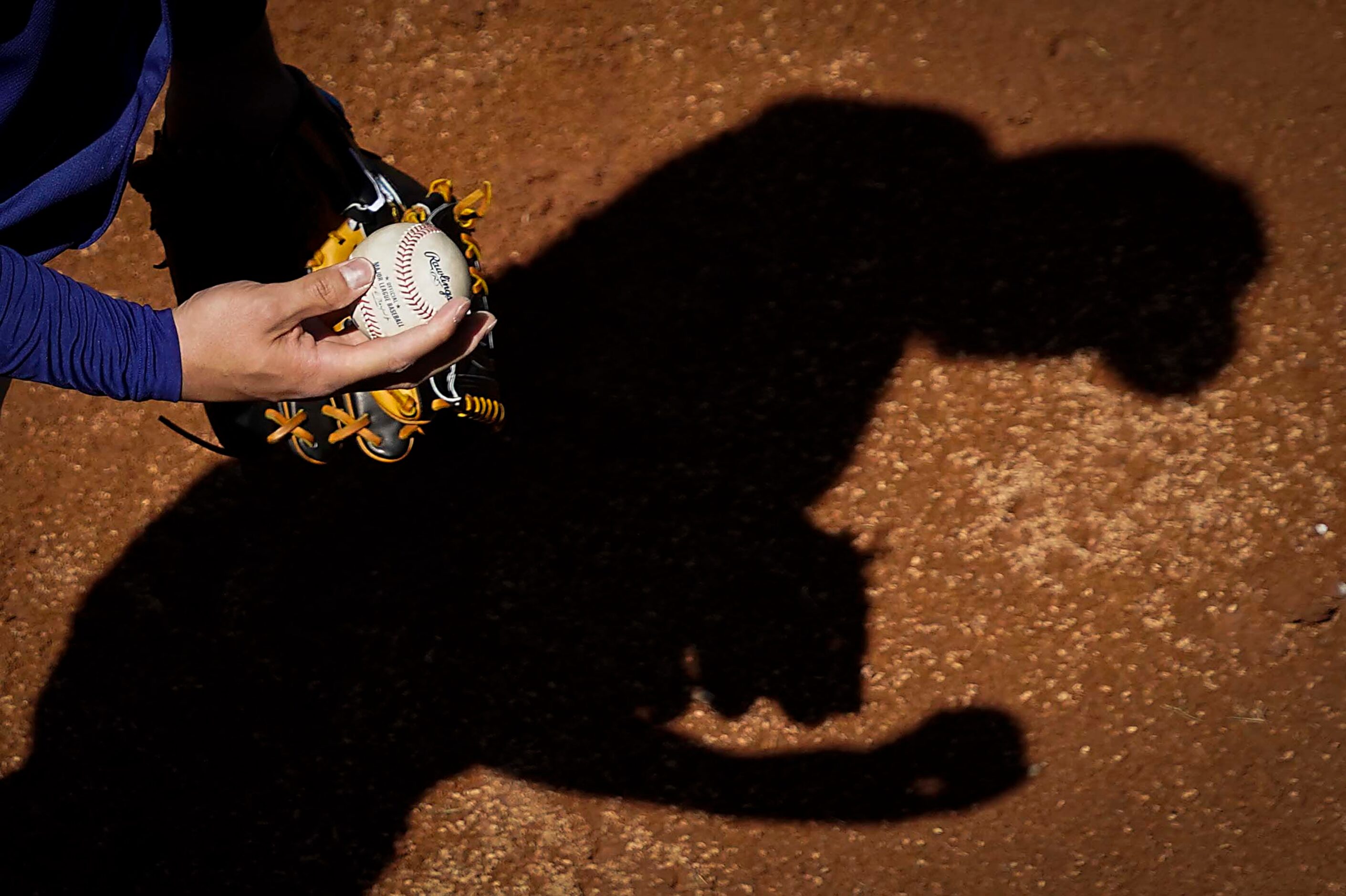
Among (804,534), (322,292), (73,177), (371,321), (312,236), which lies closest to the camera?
(322,292)

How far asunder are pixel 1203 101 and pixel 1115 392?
2.31 feet

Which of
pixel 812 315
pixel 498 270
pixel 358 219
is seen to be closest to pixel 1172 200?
pixel 812 315

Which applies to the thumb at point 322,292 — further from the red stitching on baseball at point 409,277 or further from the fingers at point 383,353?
the red stitching on baseball at point 409,277

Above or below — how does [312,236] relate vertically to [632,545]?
above

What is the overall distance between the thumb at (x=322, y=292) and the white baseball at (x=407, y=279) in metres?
0.29

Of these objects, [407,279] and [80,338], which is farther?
[407,279]

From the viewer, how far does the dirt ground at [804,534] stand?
209 cm

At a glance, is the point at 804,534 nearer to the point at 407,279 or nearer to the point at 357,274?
the point at 407,279

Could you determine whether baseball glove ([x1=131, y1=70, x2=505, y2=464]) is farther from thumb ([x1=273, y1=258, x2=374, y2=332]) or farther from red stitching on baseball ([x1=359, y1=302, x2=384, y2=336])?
thumb ([x1=273, y1=258, x2=374, y2=332])

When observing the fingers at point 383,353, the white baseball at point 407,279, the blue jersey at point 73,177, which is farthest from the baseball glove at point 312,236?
the fingers at point 383,353

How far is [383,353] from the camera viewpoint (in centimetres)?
130

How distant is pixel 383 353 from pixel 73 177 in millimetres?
559

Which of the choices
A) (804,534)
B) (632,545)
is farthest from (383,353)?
(804,534)

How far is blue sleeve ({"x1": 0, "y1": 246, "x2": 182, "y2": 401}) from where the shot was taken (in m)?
1.13
